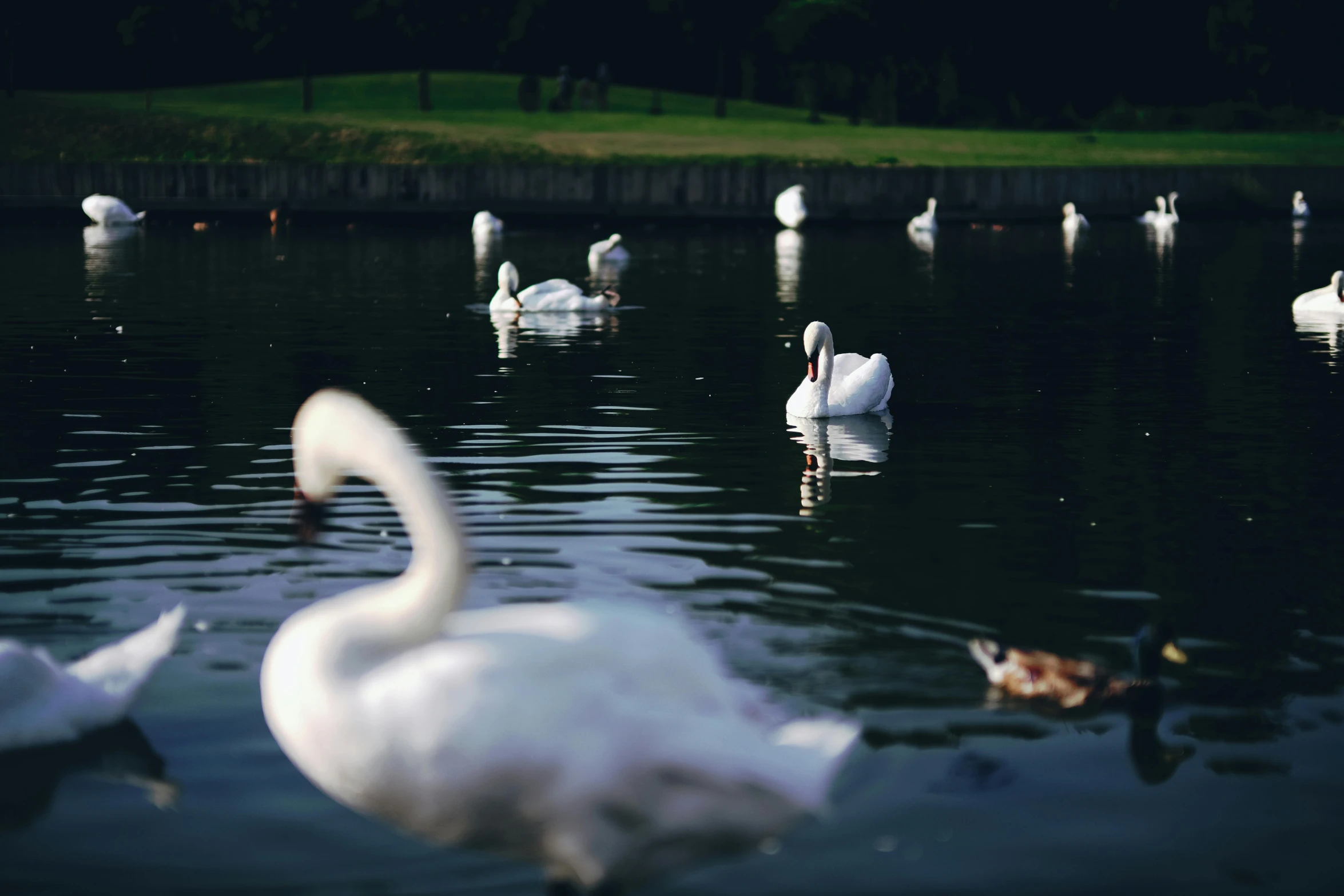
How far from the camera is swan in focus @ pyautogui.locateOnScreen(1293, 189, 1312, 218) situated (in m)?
58.9

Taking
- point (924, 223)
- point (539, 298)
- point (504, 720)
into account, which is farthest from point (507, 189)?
point (504, 720)

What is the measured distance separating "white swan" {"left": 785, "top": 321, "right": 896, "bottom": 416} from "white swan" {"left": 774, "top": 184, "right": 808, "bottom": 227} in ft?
118

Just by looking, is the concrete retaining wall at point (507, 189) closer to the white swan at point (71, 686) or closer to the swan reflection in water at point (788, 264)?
the swan reflection in water at point (788, 264)

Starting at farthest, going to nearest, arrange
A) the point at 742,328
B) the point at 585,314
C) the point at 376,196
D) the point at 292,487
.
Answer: the point at 376,196 → the point at 585,314 → the point at 742,328 → the point at 292,487

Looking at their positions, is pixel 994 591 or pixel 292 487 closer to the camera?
pixel 994 591

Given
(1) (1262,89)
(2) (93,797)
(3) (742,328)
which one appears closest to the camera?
(2) (93,797)

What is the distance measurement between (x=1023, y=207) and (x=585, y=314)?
34.1 metres

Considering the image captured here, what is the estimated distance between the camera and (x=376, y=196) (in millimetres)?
56750

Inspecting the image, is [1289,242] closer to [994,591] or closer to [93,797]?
[994,591]

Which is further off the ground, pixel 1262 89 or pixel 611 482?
pixel 1262 89

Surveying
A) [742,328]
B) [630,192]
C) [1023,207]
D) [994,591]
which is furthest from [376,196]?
[994,591]

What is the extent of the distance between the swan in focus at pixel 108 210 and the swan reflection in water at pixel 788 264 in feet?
65.5

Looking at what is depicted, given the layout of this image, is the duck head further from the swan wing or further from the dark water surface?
the swan wing

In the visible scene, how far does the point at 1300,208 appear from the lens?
5894 centimetres
